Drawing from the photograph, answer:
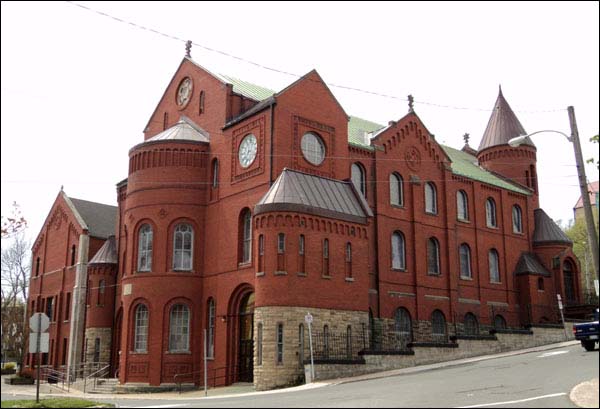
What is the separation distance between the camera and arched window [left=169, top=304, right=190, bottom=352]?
31781 mm

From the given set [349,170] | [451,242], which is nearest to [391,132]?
[349,170]

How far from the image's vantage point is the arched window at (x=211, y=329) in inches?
1232

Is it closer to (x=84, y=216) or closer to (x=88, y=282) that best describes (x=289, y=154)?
(x=88, y=282)

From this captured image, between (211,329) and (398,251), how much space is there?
1158 cm

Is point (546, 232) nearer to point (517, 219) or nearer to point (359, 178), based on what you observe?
point (517, 219)

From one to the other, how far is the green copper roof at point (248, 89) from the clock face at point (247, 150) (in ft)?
12.4

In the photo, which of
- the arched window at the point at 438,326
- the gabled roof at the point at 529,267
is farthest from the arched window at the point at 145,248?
the gabled roof at the point at 529,267

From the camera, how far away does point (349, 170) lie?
113ft

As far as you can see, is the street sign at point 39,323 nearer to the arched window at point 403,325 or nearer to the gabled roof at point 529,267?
the arched window at point 403,325

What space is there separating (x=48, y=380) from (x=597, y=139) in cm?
3619

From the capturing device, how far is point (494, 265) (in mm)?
44281

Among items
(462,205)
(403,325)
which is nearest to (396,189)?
(462,205)

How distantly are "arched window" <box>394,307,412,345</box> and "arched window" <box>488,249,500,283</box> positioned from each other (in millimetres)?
9902

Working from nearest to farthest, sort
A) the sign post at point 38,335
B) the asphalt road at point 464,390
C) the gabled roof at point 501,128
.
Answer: the asphalt road at point 464,390
the sign post at point 38,335
the gabled roof at point 501,128
